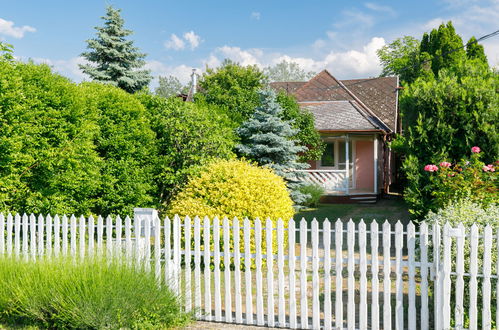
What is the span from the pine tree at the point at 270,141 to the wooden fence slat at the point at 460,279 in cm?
930

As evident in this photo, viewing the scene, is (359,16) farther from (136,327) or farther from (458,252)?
(136,327)

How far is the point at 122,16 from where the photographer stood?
84.6 ft

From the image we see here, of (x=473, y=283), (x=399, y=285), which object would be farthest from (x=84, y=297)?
(x=473, y=283)

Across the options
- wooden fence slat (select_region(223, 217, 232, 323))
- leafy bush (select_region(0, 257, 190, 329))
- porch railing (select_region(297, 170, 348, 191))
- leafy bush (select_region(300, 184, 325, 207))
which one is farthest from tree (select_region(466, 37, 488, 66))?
leafy bush (select_region(0, 257, 190, 329))

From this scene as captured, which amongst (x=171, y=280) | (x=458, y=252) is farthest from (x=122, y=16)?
(x=458, y=252)

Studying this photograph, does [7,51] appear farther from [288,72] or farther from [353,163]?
[288,72]

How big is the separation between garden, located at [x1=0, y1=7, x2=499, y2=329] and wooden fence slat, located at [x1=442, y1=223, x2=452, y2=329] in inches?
13.0

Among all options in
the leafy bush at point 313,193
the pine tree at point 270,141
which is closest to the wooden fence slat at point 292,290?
the pine tree at point 270,141

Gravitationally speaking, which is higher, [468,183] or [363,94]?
[363,94]

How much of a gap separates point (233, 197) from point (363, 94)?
2158cm

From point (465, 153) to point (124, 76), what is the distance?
2055 centimetres

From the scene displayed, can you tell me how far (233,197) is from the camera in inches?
332

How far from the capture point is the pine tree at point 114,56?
2523 cm

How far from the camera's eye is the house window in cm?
2214
